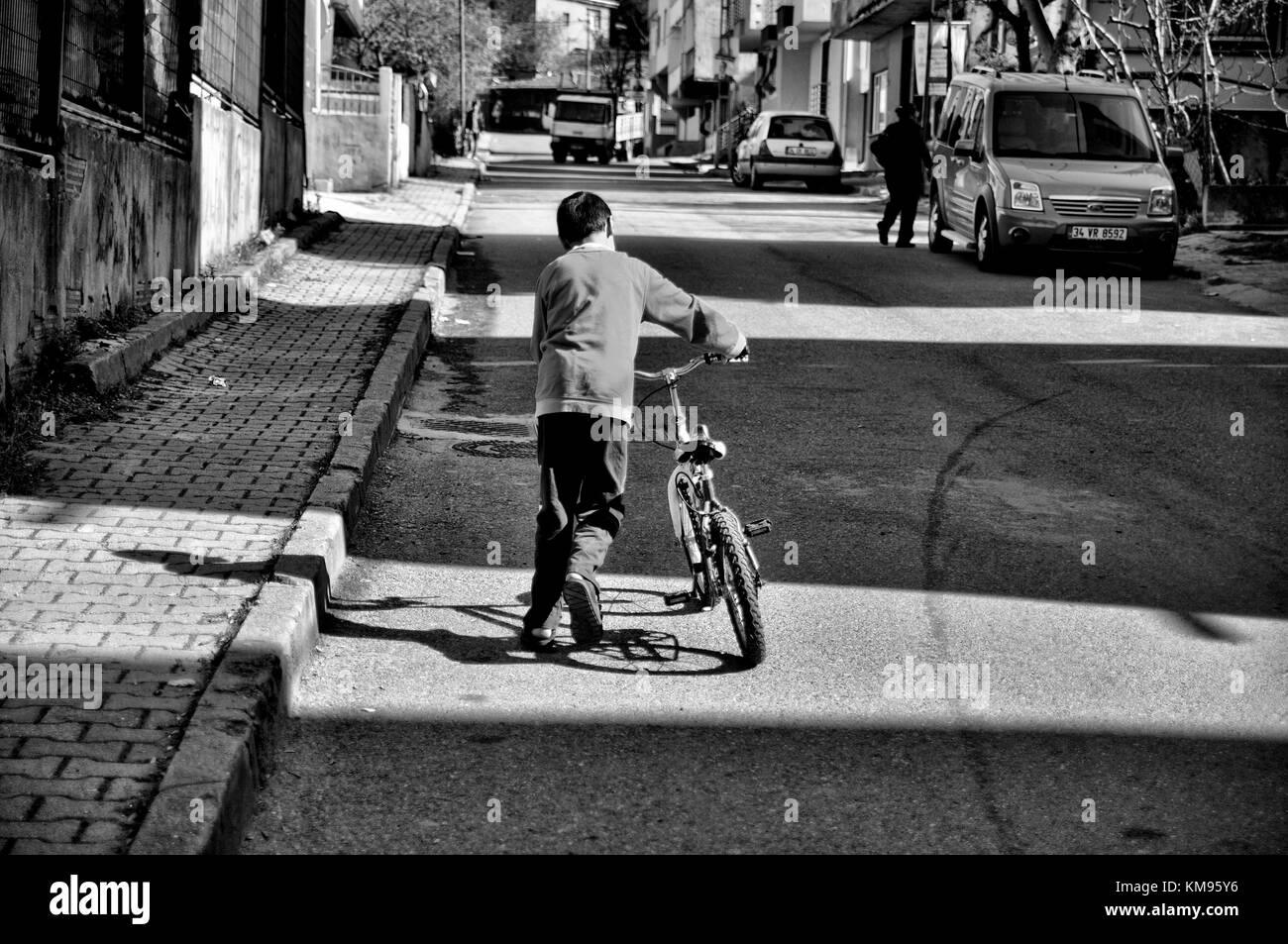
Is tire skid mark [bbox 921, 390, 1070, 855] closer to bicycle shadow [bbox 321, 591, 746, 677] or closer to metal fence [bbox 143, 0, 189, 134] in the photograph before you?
bicycle shadow [bbox 321, 591, 746, 677]

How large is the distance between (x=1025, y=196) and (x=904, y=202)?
3.27m

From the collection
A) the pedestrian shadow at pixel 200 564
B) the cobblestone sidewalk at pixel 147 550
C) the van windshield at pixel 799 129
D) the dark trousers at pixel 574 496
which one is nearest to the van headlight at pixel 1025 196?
the cobblestone sidewalk at pixel 147 550

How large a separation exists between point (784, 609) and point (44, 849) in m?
3.29

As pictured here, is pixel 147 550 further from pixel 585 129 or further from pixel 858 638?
pixel 585 129

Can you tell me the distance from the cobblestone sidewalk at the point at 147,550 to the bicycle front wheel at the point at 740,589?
1.65 metres

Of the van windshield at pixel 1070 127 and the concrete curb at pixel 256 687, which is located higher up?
the van windshield at pixel 1070 127

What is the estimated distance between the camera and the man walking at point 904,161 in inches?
798

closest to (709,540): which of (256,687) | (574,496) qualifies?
(574,496)

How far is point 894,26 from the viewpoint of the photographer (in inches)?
1705

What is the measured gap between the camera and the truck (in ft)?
196

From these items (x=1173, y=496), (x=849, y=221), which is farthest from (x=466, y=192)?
(x=1173, y=496)

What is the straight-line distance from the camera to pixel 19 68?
26.4 feet

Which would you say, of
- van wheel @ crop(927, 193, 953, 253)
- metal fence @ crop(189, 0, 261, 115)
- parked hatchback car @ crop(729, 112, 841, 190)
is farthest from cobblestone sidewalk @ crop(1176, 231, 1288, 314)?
parked hatchback car @ crop(729, 112, 841, 190)

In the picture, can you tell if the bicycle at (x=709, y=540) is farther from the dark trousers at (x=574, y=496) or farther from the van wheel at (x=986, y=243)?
the van wheel at (x=986, y=243)
